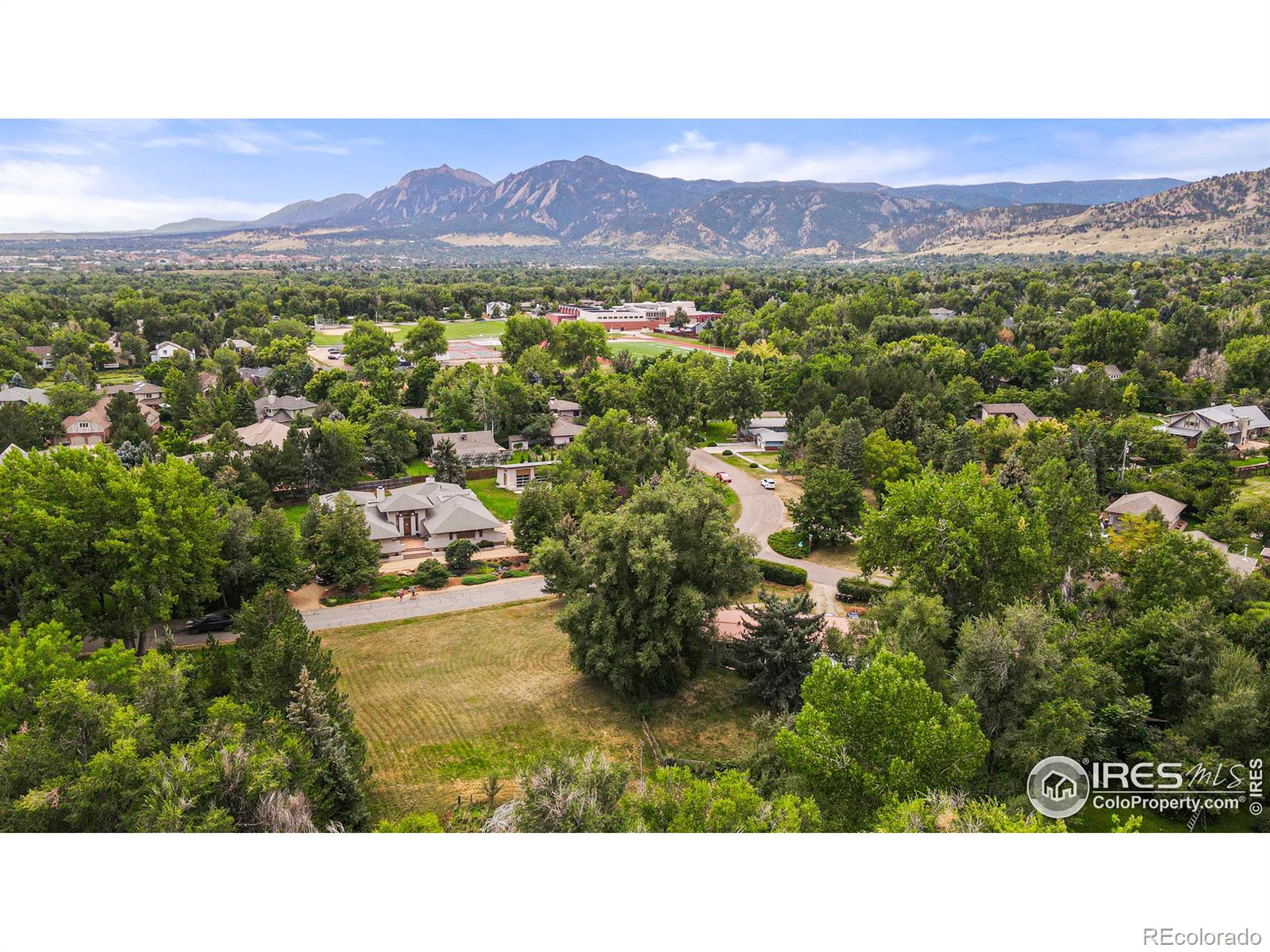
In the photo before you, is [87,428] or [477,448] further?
[87,428]

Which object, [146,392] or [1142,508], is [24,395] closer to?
[146,392]

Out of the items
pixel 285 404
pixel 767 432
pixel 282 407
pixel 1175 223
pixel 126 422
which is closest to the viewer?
pixel 126 422

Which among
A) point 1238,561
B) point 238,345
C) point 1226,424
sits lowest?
point 1238,561

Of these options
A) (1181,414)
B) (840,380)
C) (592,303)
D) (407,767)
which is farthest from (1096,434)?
(592,303)

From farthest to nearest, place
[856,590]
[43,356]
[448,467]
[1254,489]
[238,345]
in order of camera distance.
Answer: [238,345]
[43,356]
[448,467]
[1254,489]
[856,590]

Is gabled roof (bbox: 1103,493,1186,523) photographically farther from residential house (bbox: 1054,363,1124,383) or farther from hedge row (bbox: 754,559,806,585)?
residential house (bbox: 1054,363,1124,383)

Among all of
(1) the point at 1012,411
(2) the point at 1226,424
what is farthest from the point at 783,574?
(2) the point at 1226,424
